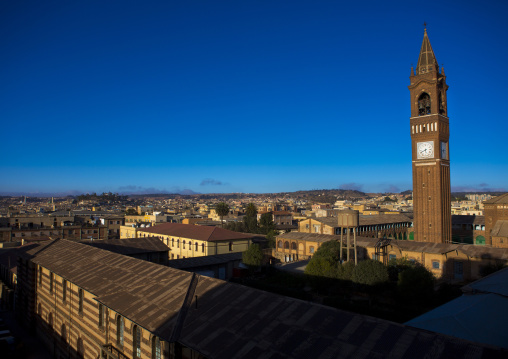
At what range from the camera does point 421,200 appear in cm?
5553

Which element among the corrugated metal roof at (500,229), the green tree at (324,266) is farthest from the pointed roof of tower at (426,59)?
the green tree at (324,266)

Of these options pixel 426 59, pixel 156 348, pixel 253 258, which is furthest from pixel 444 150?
pixel 156 348

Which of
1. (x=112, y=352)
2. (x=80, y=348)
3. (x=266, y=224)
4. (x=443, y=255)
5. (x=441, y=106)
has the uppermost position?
(x=441, y=106)

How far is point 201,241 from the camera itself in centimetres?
4803

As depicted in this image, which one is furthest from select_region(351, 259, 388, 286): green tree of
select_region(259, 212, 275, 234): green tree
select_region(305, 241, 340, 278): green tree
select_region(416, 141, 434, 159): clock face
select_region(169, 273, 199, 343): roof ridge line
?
select_region(259, 212, 275, 234): green tree

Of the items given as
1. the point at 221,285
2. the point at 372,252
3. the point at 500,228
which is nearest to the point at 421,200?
the point at 500,228

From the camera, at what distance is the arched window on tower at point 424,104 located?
2174 inches

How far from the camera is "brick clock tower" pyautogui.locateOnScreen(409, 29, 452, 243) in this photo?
5344cm

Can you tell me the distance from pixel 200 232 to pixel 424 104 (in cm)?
3988

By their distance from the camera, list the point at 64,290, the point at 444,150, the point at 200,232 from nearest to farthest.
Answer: the point at 64,290 → the point at 200,232 → the point at 444,150

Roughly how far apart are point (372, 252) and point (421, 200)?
15.5 m

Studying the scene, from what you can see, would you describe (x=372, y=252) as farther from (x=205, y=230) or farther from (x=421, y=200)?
Answer: (x=205, y=230)

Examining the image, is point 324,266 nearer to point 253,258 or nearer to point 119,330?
point 253,258

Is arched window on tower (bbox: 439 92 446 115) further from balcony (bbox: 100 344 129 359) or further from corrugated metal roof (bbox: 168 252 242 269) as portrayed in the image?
balcony (bbox: 100 344 129 359)
